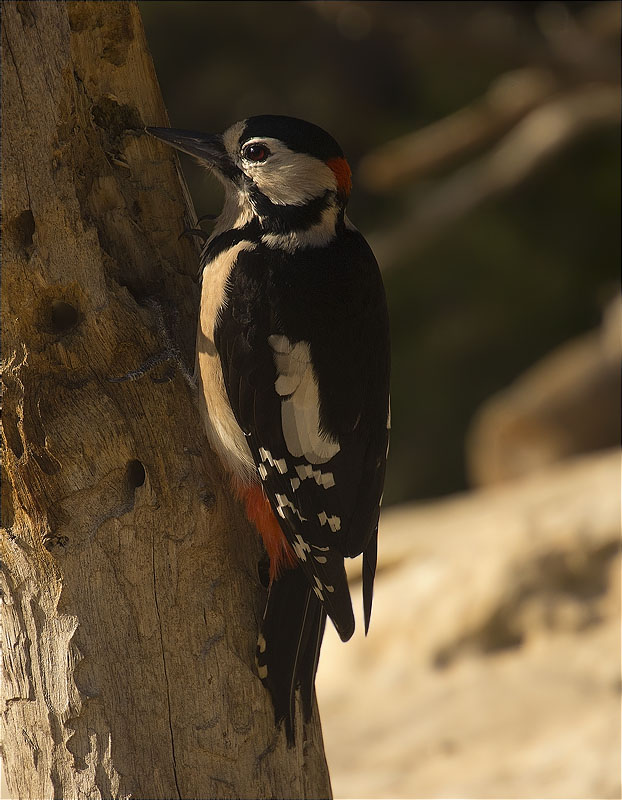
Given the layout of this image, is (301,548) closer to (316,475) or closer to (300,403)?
(316,475)

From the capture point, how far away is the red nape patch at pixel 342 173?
2.15 metres

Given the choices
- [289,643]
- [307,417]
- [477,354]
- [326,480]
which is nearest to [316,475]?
[326,480]

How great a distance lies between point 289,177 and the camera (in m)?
2.15

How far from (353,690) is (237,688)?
1.79m

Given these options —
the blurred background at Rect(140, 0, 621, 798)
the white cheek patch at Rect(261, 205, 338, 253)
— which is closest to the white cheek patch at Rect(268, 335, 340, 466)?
the white cheek patch at Rect(261, 205, 338, 253)

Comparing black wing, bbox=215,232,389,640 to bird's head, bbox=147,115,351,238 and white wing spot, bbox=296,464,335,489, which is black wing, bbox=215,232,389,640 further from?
bird's head, bbox=147,115,351,238

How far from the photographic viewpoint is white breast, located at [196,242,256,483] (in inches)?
80.1

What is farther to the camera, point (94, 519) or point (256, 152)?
point (256, 152)

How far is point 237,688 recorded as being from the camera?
6.57 feet

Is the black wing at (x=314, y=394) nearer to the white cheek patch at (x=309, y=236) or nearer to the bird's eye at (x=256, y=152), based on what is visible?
the white cheek patch at (x=309, y=236)

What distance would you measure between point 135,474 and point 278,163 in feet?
2.46

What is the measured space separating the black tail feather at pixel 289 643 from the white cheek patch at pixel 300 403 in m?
0.25

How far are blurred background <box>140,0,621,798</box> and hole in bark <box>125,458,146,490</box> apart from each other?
34.3 inches

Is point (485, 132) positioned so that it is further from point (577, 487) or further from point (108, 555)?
point (108, 555)
